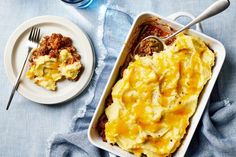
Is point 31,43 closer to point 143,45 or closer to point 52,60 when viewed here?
point 52,60

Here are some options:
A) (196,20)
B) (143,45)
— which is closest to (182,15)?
(196,20)

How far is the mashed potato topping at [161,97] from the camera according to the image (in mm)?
1938

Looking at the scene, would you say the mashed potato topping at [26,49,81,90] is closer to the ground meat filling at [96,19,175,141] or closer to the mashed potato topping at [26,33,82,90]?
the mashed potato topping at [26,33,82,90]

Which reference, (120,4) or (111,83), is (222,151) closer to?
(111,83)

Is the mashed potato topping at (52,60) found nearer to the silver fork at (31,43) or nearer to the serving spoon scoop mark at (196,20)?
the silver fork at (31,43)

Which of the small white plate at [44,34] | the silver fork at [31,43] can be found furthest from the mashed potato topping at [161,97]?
the silver fork at [31,43]

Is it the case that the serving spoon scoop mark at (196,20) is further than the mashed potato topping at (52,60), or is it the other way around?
the mashed potato topping at (52,60)

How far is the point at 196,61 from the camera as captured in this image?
6.36 feet

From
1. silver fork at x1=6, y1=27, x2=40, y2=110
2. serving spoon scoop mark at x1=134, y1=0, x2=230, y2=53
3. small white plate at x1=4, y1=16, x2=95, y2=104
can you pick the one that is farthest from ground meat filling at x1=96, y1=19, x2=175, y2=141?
silver fork at x1=6, y1=27, x2=40, y2=110

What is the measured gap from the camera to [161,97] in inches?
76.7

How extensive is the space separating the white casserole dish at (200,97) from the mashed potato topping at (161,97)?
0.02m

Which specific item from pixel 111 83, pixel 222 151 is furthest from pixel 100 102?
pixel 222 151

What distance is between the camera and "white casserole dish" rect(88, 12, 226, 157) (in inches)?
76.1

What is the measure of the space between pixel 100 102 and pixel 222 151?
0.53m
